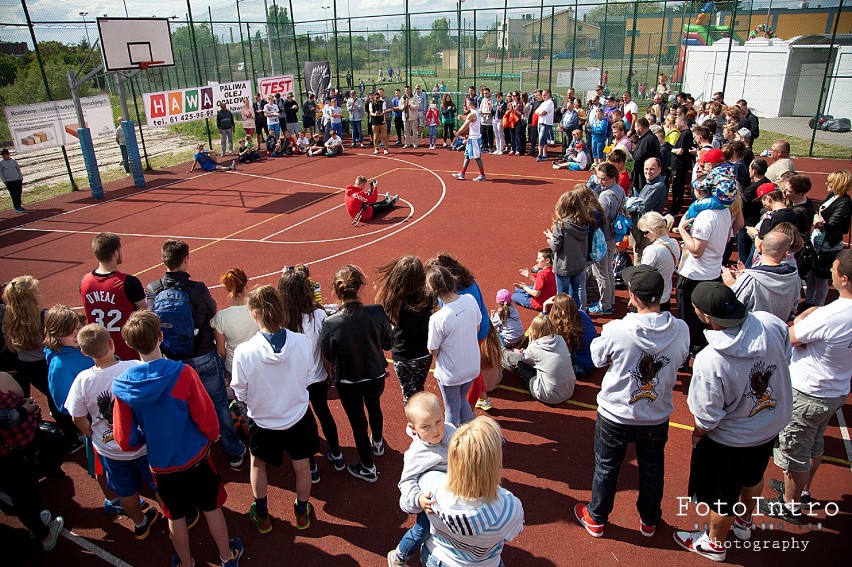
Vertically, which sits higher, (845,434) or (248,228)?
(248,228)

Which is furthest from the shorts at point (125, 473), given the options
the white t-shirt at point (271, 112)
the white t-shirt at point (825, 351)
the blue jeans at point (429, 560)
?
the white t-shirt at point (271, 112)

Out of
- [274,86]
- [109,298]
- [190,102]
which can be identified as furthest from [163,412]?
[274,86]

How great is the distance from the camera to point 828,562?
4.04 meters

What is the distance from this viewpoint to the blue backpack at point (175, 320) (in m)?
4.70

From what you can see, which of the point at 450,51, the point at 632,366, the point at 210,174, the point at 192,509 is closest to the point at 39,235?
the point at 210,174

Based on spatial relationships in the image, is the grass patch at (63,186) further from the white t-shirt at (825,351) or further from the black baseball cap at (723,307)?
the white t-shirt at (825,351)

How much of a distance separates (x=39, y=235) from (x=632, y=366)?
14875mm

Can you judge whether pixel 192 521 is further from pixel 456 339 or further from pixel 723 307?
pixel 723 307

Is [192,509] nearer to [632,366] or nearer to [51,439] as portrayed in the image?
[51,439]

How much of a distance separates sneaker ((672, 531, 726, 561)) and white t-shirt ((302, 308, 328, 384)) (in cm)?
311

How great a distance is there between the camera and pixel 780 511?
443cm

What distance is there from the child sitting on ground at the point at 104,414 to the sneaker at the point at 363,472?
1.69 metres

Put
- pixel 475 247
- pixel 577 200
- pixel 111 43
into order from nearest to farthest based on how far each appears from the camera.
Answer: pixel 577 200 → pixel 475 247 → pixel 111 43

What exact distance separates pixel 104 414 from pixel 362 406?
6.48ft
